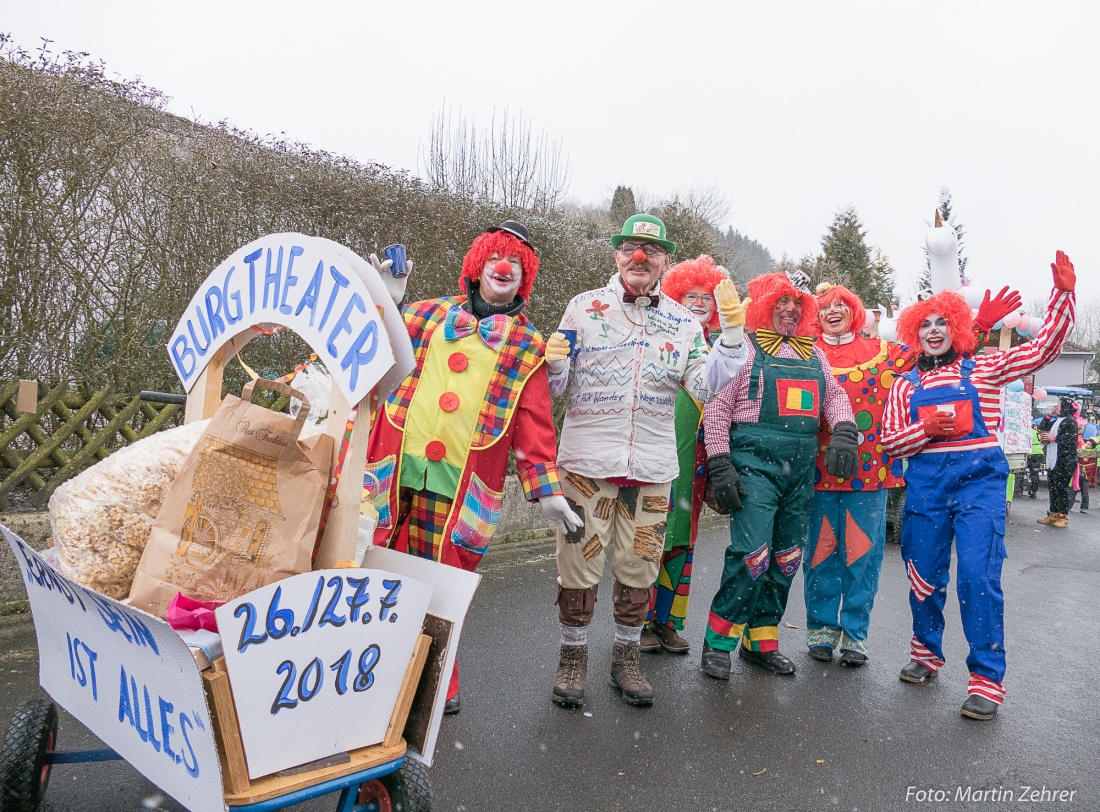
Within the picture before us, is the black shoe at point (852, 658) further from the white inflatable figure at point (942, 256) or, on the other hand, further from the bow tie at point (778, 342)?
the white inflatable figure at point (942, 256)

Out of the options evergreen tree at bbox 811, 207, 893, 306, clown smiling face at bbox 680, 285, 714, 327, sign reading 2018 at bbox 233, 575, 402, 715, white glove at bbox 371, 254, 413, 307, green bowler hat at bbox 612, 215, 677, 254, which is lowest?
sign reading 2018 at bbox 233, 575, 402, 715

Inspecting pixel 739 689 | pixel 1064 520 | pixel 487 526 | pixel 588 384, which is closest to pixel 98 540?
pixel 487 526

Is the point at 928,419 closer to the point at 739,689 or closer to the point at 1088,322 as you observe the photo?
the point at 739,689

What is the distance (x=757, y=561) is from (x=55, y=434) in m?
3.75

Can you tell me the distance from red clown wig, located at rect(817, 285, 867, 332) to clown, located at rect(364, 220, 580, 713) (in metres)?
2.24

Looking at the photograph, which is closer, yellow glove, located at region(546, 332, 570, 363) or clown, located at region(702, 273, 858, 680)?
yellow glove, located at region(546, 332, 570, 363)

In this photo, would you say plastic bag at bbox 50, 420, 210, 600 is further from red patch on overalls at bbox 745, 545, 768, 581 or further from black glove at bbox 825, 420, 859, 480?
black glove at bbox 825, 420, 859, 480

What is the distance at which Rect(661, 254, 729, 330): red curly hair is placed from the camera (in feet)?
14.6

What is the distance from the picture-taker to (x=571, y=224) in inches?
350

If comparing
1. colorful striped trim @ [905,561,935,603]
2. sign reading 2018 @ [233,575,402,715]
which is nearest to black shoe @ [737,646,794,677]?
colorful striped trim @ [905,561,935,603]

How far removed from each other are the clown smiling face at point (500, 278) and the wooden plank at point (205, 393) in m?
1.09

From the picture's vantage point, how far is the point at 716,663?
3910 mm

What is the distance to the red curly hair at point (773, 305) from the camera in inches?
157

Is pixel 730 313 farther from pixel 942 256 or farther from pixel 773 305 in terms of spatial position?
pixel 942 256
